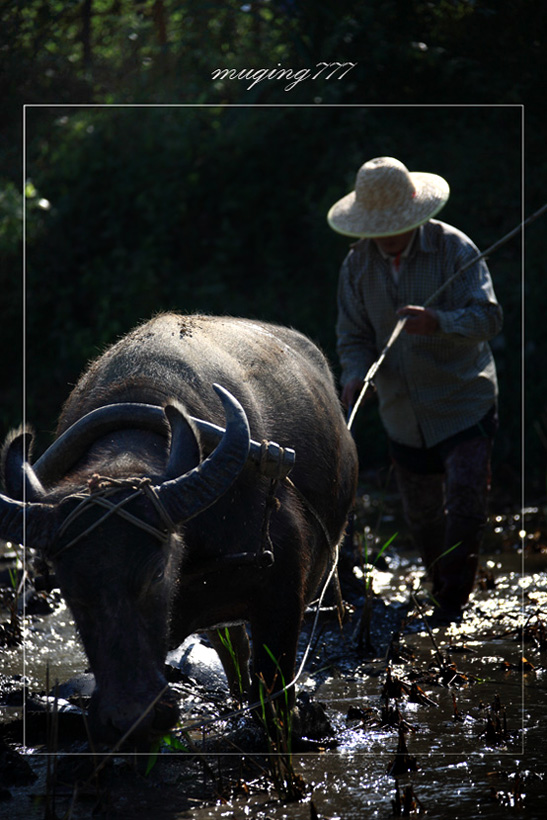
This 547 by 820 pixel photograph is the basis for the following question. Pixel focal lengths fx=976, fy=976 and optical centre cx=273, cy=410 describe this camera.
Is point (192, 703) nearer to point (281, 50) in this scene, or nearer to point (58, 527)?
point (58, 527)

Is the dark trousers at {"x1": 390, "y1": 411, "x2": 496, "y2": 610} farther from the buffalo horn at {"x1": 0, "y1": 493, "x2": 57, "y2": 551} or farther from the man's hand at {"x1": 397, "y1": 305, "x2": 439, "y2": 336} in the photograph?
the buffalo horn at {"x1": 0, "y1": 493, "x2": 57, "y2": 551}

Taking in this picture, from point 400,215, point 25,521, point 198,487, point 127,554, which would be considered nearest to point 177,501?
point 198,487

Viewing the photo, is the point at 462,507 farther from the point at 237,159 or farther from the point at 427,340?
the point at 237,159

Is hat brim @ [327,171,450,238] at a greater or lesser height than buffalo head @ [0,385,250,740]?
greater

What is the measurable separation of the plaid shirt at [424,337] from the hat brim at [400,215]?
18 cm

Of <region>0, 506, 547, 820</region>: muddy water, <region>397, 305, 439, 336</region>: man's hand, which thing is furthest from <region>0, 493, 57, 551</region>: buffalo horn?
<region>397, 305, 439, 336</region>: man's hand

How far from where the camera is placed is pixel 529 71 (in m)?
4.73

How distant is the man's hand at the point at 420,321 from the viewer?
447cm

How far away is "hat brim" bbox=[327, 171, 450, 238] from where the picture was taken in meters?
4.58

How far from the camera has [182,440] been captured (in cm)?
282

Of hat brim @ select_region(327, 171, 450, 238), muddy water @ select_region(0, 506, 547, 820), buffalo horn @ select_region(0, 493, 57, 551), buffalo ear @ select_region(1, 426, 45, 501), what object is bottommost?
muddy water @ select_region(0, 506, 547, 820)

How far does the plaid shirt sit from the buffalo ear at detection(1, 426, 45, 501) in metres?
2.27

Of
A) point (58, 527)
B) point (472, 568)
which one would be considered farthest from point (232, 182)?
point (58, 527)

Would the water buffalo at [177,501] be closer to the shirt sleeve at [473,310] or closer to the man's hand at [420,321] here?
the man's hand at [420,321]
